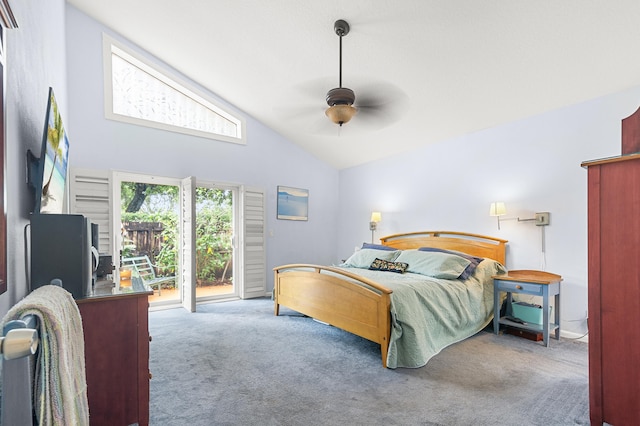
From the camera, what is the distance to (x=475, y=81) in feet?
10.6

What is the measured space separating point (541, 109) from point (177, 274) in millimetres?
5283

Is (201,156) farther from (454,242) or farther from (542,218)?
(542,218)

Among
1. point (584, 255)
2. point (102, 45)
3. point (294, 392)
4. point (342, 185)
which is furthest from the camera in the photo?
point (342, 185)

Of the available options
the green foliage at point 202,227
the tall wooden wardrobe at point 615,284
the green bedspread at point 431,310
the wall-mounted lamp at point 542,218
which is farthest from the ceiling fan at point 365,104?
the green foliage at point 202,227

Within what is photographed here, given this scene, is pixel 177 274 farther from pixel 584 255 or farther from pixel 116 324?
pixel 584 255

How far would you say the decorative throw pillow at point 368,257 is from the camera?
4.12m

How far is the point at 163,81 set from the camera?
4.61 metres

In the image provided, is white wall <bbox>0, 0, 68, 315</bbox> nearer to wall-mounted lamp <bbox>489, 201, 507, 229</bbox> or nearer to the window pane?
the window pane

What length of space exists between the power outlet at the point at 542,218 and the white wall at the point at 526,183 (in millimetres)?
70

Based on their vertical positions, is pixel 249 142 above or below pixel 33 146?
above

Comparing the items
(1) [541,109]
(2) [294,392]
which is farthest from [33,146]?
(1) [541,109]

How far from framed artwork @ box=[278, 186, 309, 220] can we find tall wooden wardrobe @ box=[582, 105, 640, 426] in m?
4.33

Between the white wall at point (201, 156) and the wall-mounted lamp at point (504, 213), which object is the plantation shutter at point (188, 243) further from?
the wall-mounted lamp at point (504, 213)

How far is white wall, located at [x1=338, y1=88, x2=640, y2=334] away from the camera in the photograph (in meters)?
3.21
